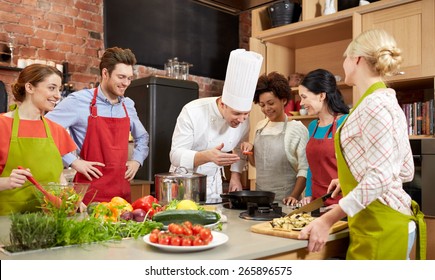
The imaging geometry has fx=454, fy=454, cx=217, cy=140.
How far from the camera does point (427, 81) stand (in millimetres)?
3270

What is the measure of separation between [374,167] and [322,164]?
39.6 inches

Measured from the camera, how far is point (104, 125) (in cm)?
259

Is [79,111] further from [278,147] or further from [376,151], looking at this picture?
[376,151]

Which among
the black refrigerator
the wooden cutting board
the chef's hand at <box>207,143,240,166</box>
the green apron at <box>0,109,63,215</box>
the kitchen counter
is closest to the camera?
the kitchen counter

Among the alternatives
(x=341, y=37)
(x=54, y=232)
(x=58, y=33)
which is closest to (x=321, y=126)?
(x=54, y=232)

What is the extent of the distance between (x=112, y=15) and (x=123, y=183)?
2466mm

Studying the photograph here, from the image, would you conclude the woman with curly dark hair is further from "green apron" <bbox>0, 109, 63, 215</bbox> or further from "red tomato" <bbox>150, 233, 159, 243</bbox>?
"red tomato" <bbox>150, 233, 159, 243</bbox>

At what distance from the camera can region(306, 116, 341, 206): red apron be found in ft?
7.70

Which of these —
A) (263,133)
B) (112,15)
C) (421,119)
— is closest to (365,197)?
(263,133)

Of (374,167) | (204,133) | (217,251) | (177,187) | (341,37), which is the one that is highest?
(341,37)

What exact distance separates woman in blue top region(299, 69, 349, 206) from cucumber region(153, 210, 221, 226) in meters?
0.99

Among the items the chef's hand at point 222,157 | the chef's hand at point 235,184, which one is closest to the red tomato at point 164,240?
the chef's hand at point 222,157

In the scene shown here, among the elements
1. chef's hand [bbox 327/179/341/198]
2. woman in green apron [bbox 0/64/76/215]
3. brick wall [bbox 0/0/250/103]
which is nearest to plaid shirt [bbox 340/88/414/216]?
chef's hand [bbox 327/179/341/198]

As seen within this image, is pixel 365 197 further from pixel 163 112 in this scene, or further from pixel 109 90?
pixel 163 112
